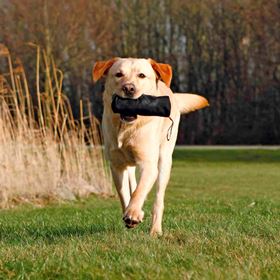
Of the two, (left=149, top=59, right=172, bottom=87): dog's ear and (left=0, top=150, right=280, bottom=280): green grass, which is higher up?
(left=149, top=59, right=172, bottom=87): dog's ear

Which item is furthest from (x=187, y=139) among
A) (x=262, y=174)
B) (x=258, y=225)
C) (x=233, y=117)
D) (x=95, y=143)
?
(x=258, y=225)

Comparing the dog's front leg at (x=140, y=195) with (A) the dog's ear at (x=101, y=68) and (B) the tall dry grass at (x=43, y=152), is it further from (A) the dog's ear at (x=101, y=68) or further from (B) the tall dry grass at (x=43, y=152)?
(B) the tall dry grass at (x=43, y=152)

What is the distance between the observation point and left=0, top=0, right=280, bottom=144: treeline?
32125mm

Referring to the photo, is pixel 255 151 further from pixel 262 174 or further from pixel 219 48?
pixel 262 174

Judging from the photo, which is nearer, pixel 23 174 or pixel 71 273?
pixel 71 273

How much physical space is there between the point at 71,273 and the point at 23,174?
790 cm

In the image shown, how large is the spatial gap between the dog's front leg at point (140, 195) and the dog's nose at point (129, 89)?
59cm

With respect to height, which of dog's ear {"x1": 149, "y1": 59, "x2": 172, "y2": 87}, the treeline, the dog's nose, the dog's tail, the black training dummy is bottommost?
the treeline

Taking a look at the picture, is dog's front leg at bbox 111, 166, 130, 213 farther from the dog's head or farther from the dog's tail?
the dog's tail

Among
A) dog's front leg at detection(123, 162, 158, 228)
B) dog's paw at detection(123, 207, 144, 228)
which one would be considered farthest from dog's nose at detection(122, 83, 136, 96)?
dog's paw at detection(123, 207, 144, 228)

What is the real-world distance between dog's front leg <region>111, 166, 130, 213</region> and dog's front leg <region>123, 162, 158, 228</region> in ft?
1.14

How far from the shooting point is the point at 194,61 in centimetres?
3425

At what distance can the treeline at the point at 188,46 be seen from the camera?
32.1 meters

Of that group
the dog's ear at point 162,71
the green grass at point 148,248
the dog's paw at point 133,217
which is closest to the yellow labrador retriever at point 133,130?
the dog's ear at point 162,71
